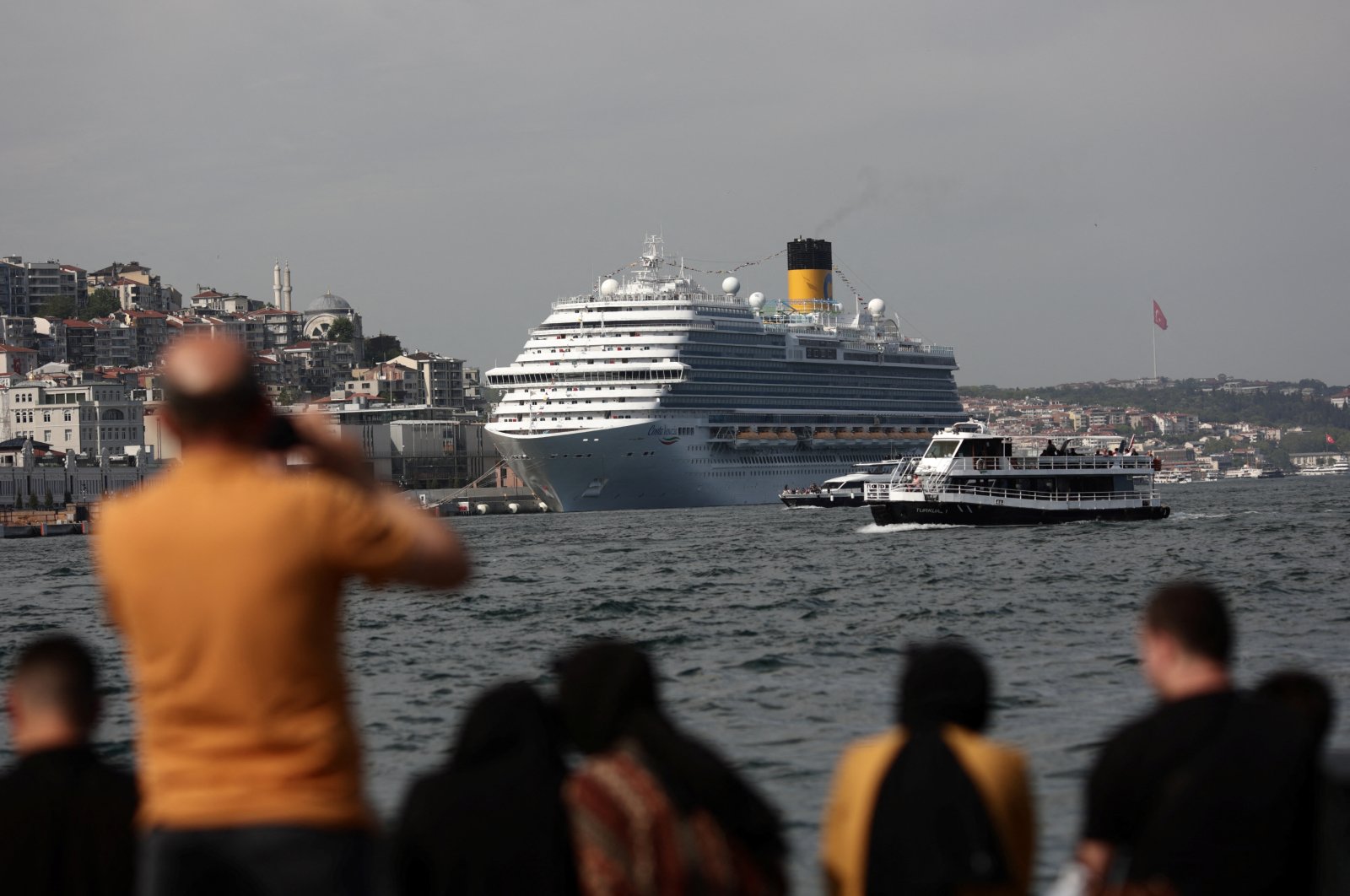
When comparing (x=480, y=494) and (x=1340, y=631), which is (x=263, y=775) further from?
(x=480, y=494)

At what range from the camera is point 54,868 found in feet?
12.9

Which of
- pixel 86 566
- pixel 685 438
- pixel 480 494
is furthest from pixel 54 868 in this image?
pixel 480 494

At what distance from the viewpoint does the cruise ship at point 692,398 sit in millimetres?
86000

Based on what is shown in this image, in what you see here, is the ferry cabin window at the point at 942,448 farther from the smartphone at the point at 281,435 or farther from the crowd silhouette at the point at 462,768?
the smartphone at the point at 281,435

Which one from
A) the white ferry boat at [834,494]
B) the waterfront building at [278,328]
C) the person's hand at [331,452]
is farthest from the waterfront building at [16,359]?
the person's hand at [331,452]

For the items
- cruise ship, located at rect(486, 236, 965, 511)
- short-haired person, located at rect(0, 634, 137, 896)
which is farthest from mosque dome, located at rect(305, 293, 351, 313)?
short-haired person, located at rect(0, 634, 137, 896)

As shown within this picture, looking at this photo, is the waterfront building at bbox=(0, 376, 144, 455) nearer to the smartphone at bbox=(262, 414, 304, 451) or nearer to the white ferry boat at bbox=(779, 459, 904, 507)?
the white ferry boat at bbox=(779, 459, 904, 507)

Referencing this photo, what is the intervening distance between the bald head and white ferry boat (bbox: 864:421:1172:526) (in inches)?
1996

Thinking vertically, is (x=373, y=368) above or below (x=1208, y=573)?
above

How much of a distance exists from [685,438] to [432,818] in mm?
84560

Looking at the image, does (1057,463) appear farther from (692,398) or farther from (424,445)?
(424,445)

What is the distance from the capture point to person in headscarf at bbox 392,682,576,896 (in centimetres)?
393

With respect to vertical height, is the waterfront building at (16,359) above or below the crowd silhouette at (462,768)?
above

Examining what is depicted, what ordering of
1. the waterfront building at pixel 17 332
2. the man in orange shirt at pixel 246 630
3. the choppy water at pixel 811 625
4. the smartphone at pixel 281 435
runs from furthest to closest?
the waterfront building at pixel 17 332, the choppy water at pixel 811 625, the smartphone at pixel 281 435, the man in orange shirt at pixel 246 630
